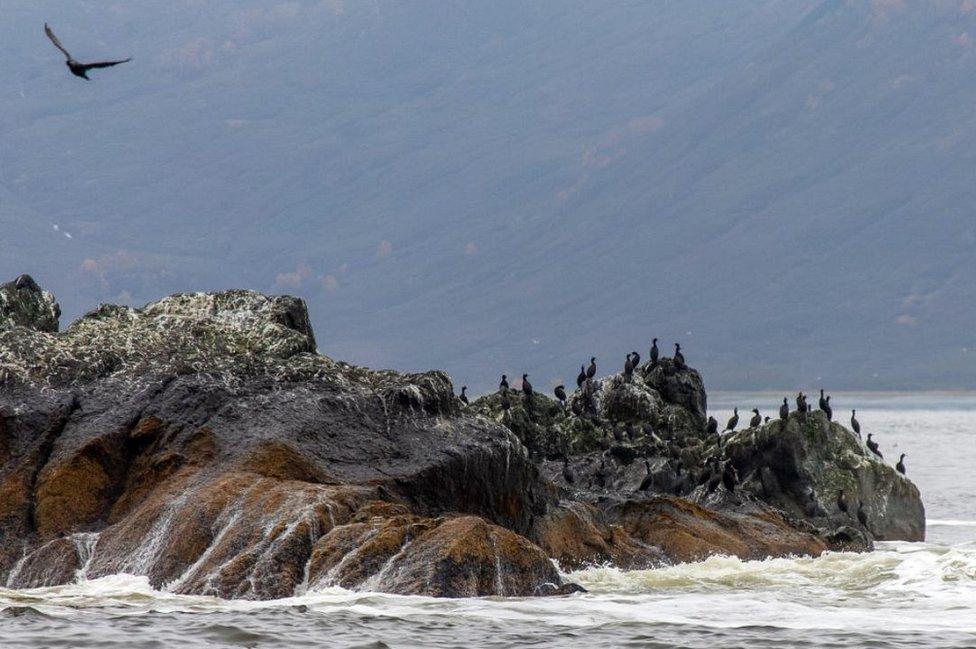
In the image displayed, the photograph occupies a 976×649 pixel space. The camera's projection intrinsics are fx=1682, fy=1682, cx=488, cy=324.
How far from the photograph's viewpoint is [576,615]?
20.8 m

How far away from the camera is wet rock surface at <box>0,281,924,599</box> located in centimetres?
2164

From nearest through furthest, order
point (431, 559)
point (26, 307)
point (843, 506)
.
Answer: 1. point (431, 559)
2. point (26, 307)
3. point (843, 506)

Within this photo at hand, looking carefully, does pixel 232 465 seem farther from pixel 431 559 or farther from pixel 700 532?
pixel 700 532

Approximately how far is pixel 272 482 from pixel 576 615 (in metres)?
5.18

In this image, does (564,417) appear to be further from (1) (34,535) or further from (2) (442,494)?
(1) (34,535)

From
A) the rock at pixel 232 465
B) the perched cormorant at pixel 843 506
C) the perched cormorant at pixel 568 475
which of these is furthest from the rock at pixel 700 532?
the perched cormorant at pixel 568 475

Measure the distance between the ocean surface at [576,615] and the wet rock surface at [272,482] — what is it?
1.87 feet

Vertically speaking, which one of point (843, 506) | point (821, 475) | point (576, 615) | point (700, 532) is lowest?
point (576, 615)

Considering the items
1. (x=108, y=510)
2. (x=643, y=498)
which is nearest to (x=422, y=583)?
(x=108, y=510)

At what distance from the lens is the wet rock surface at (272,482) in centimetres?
2164

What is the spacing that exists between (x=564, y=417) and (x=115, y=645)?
24754 mm

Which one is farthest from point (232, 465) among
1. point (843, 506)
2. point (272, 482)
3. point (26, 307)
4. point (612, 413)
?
point (612, 413)

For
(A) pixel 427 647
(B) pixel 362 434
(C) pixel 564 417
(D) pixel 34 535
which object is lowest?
(A) pixel 427 647

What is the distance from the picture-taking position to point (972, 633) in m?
20.0
